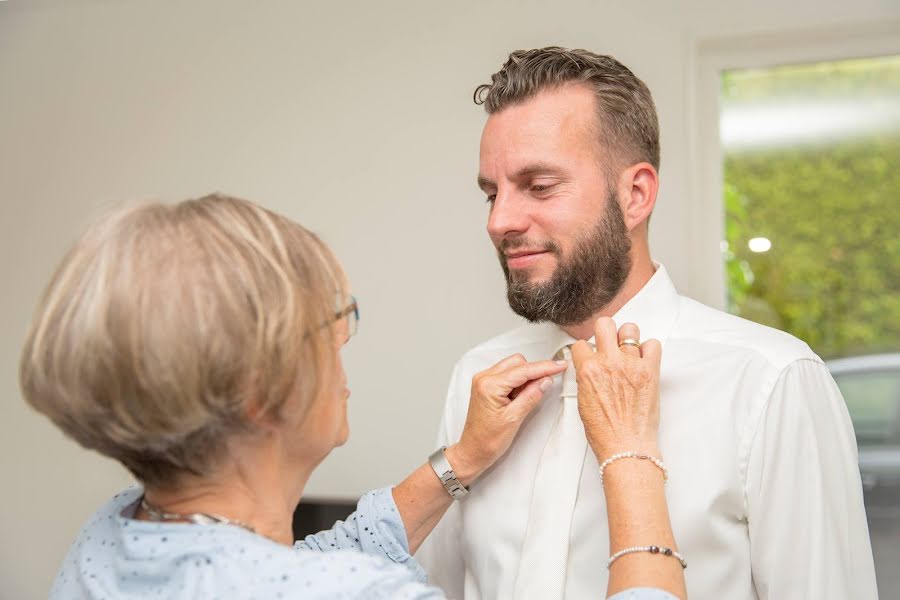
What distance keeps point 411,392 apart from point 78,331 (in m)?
2.13

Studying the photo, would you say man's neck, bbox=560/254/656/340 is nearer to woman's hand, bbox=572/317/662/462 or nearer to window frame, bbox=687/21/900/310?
woman's hand, bbox=572/317/662/462

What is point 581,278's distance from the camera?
4.99 ft

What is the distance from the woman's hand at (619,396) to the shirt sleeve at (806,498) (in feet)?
0.69

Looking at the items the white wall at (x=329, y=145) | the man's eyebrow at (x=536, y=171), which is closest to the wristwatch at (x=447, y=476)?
the man's eyebrow at (x=536, y=171)

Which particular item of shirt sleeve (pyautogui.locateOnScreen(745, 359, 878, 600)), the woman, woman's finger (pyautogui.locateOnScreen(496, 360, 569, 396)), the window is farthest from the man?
the window

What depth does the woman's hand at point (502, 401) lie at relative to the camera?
57.5 inches

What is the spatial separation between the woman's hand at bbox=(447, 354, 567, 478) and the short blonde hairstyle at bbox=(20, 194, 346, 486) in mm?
533

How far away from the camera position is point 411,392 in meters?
2.98

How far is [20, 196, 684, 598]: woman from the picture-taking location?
35.4 inches

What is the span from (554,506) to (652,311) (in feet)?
1.28

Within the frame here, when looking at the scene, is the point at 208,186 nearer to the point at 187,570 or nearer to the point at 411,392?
the point at 411,392

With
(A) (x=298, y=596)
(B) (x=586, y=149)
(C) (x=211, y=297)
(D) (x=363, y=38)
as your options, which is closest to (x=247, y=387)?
(C) (x=211, y=297)

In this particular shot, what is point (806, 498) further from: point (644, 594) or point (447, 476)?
point (447, 476)

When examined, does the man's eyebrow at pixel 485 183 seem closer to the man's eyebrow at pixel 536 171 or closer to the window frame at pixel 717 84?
the man's eyebrow at pixel 536 171
